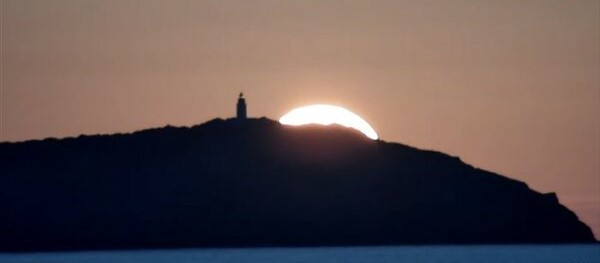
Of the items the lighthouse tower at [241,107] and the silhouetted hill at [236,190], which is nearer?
the lighthouse tower at [241,107]

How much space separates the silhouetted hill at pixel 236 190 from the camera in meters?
181

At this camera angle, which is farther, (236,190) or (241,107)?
(236,190)

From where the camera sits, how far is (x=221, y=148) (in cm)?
18388

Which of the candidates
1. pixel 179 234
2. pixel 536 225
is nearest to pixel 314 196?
pixel 179 234

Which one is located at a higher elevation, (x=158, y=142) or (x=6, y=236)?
(x=158, y=142)

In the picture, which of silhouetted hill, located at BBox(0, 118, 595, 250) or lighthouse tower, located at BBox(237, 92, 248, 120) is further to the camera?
silhouetted hill, located at BBox(0, 118, 595, 250)

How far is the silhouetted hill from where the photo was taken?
594 ft

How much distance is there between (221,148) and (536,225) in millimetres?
39317

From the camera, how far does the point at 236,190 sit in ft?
597

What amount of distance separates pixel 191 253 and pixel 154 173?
1513 centimetres

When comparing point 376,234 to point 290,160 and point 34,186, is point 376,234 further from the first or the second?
point 34,186

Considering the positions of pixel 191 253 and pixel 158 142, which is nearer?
pixel 191 253

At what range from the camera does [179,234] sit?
186875 millimetres

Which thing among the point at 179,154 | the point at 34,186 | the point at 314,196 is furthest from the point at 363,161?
the point at 34,186
